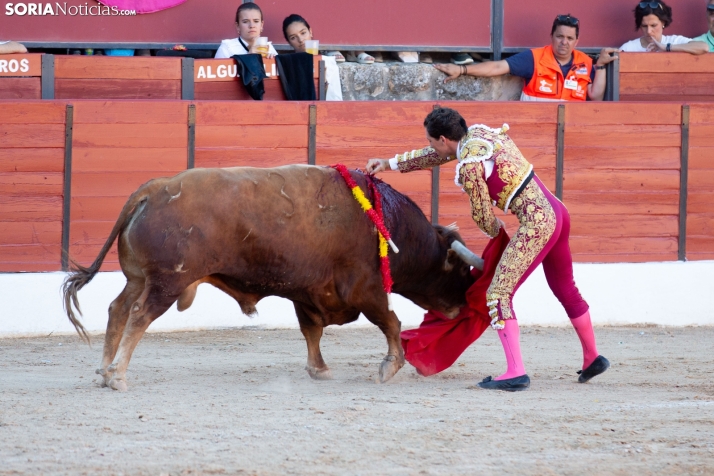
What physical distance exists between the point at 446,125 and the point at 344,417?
1503 millimetres

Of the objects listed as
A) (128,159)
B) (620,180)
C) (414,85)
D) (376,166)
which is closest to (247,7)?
(128,159)

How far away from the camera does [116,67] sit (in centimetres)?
709

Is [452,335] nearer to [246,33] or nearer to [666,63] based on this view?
[246,33]

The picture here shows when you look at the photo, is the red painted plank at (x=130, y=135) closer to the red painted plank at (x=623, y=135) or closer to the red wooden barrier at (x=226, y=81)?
the red wooden barrier at (x=226, y=81)

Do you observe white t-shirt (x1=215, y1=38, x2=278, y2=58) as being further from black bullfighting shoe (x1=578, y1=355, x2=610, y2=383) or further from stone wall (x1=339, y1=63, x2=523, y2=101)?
black bullfighting shoe (x1=578, y1=355, x2=610, y2=383)

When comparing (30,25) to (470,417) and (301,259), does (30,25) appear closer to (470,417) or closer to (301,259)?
(301,259)

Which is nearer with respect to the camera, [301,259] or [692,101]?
[301,259]

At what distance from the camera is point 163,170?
7031 mm

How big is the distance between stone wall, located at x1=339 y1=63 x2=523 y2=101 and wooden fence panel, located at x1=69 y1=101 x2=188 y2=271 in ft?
4.66

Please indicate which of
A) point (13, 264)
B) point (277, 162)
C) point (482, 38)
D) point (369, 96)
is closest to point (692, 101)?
point (482, 38)

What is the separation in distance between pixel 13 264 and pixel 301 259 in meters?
2.90

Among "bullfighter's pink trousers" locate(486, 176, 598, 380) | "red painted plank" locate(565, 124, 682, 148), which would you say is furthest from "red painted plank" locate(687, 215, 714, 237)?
"bullfighter's pink trousers" locate(486, 176, 598, 380)

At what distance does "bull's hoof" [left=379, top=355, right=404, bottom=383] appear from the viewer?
5031 millimetres

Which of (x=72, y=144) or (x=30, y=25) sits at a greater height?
(x=30, y=25)
